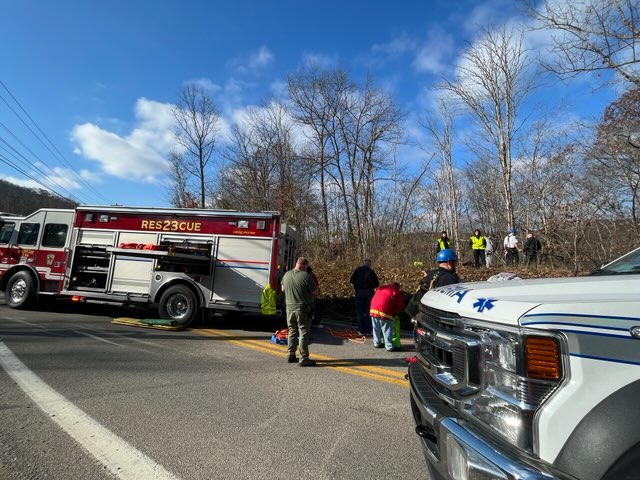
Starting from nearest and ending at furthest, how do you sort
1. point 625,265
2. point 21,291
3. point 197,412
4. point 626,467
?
point 626,467, point 625,265, point 197,412, point 21,291

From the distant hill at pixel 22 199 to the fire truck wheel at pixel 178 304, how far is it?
2000 cm

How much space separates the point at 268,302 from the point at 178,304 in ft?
7.81

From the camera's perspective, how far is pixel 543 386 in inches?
63.7

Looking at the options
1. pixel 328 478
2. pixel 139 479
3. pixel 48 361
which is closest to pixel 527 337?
pixel 328 478

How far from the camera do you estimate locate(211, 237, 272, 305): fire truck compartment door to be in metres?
9.53

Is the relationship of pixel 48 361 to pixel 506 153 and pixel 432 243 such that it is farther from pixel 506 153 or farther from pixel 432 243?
pixel 506 153

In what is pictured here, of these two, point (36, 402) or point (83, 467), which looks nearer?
point (83, 467)

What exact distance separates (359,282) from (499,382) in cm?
807

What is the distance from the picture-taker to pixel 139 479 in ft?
9.55

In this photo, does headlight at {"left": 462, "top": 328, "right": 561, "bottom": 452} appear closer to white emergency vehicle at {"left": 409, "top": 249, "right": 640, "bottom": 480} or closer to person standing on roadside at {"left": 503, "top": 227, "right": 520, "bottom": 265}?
white emergency vehicle at {"left": 409, "top": 249, "right": 640, "bottom": 480}

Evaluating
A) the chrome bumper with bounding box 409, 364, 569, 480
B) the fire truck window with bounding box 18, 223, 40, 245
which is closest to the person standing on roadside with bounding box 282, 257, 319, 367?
the chrome bumper with bounding box 409, 364, 569, 480

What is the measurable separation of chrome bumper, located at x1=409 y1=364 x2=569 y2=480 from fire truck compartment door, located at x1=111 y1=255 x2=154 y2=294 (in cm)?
893

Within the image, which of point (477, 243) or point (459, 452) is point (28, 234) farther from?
point (477, 243)

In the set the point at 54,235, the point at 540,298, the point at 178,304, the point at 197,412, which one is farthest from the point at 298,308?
the point at 54,235
